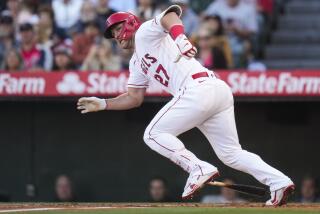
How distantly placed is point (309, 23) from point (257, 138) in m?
2.00

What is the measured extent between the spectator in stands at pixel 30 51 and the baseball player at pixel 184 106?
4.39 meters

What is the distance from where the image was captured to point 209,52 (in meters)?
11.2

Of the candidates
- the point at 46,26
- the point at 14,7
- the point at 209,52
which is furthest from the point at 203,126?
the point at 14,7

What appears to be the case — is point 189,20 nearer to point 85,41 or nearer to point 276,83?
point 85,41

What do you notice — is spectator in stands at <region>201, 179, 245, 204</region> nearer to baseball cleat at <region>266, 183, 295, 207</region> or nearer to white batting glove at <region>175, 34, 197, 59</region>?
baseball cleat at <region>266, 183, 295, 207</region>

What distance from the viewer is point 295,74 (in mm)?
10367

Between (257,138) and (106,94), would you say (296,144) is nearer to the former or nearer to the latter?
(257,138)

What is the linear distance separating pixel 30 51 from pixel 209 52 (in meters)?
2.37

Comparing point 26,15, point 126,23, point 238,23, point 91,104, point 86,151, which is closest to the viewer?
point 126,23

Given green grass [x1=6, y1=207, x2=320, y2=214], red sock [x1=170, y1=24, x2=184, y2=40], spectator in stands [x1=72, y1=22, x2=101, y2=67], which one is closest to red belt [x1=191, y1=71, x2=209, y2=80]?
red sock [x1=170, y1=24, x2=184, y2=40]

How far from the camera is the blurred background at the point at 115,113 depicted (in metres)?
11.3

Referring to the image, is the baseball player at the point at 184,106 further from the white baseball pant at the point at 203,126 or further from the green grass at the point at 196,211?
the green grass at the point at 196,211

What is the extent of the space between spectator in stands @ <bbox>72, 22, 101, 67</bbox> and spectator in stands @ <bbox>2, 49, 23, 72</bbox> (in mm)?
682

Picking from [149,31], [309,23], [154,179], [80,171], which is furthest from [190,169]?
[309,23]
